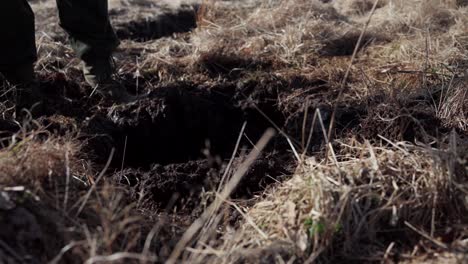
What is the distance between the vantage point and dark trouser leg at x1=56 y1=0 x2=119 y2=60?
113 inches

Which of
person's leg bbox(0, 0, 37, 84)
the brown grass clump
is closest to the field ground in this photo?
the brown grass clump

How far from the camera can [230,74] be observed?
3.34m

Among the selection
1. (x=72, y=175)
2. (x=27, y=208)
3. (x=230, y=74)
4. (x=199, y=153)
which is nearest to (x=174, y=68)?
(x=230, y=74)

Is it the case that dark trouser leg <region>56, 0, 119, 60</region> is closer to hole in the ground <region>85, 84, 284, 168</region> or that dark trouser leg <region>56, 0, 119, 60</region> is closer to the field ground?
the field ground

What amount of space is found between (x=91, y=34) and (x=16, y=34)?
423 millimetres

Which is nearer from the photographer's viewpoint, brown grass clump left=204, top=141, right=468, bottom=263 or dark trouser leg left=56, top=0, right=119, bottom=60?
brown grass clump left=204, top=141, right=468, bottom=263

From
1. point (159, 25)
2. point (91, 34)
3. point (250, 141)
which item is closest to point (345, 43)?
point (250, 141)

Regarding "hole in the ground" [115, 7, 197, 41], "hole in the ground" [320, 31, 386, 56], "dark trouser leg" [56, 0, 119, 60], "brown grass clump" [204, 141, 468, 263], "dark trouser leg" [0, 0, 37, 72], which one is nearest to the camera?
"brown grass clump" [204, 141, 468, 263]

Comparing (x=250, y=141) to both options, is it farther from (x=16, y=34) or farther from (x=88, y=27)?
(x=16, y=34)

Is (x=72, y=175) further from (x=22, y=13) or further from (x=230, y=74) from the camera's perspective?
(x=230, y=74)

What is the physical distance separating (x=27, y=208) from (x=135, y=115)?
123cm

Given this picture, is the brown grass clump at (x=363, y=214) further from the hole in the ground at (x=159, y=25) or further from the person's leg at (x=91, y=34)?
the hole in the ground at (x=159, y=25)

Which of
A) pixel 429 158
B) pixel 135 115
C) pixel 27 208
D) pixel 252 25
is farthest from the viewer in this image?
pixel 252 25

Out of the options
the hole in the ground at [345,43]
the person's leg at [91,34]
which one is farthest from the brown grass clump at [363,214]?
the hole in the ground at [345,43]
